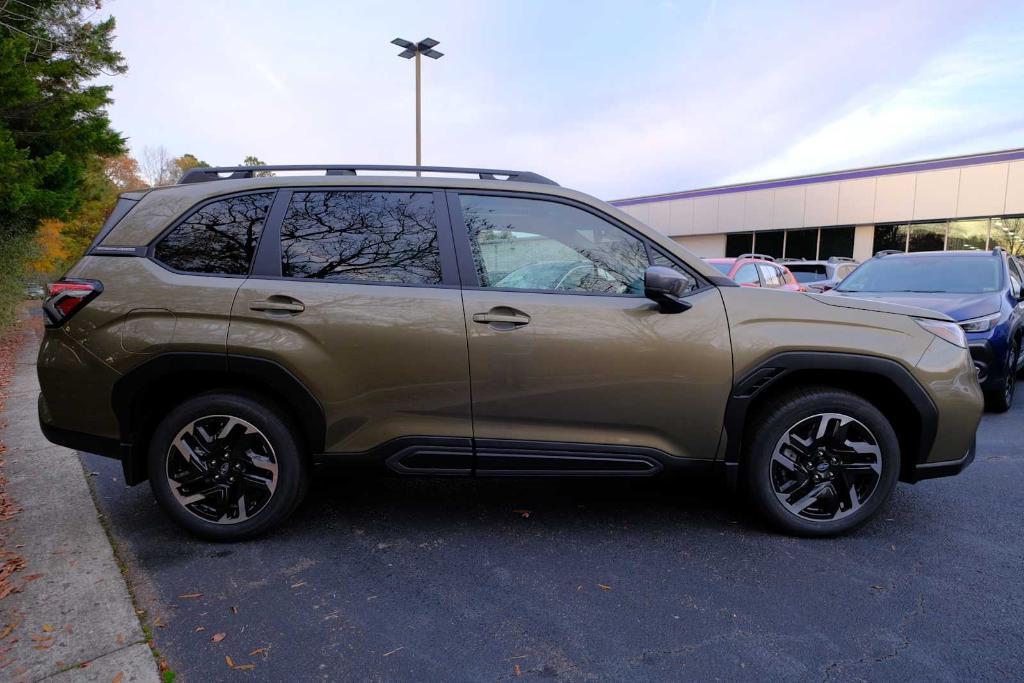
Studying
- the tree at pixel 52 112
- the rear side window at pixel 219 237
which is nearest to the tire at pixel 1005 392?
the rear side window at pixel 219 237

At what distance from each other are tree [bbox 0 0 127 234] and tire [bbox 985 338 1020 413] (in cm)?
1165

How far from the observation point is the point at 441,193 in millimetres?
3197

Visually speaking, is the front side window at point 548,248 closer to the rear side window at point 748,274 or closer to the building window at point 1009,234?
the rear side window at point 748,274

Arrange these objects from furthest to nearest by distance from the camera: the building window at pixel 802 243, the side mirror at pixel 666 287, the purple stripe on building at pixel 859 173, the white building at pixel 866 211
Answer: the building window at pixel 802 243
the white building at pixel 866 211
the purple stripe on building at pixel 859 173
the side mirror at pixel 666 287

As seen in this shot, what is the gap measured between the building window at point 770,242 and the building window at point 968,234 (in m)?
7.02

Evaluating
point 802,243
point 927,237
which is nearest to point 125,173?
point 802,243

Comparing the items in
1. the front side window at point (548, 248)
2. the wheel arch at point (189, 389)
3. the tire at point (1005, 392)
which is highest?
the front side window at point (548, 248)

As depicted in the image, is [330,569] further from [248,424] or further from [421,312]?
[421,312]

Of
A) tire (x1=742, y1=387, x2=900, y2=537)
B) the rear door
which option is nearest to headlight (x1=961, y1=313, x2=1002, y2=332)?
tire (x1=742, y1=387, x2=900, y2=537)

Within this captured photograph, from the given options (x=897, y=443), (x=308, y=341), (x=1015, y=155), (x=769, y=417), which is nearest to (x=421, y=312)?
(x=308, y=341)

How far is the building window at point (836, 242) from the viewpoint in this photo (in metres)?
26.8

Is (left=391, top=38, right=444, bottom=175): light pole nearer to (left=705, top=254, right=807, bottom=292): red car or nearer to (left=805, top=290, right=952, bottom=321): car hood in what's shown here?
(left=705, top=254, right=807, bottom=292): red car

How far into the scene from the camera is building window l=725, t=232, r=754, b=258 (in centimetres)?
3108

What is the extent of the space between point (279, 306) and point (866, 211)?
28.4 meters
